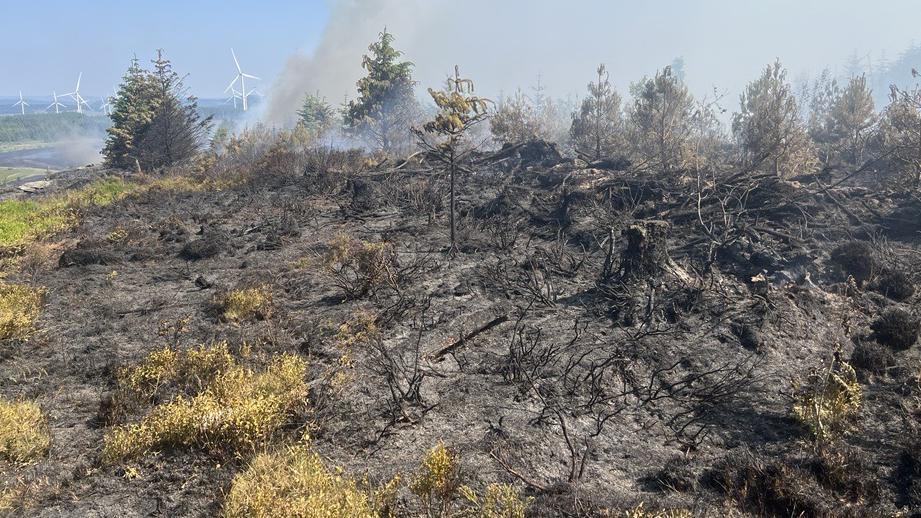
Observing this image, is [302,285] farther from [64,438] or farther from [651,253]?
[651,253]

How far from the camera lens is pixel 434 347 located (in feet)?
25.3

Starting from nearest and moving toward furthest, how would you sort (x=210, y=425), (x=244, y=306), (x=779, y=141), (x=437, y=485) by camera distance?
(x=437, y=485) < (x=210, y=425) < (x=244, y=306) < (x=779, y=141)

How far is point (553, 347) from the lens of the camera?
7.61 meters

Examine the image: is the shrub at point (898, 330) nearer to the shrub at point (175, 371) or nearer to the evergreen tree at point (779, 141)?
the shrub at point (175, 371)

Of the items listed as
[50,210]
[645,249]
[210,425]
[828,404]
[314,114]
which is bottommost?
[828,404]

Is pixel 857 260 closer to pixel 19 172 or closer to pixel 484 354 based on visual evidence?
pixel 484 354

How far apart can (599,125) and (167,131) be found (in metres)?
25.8

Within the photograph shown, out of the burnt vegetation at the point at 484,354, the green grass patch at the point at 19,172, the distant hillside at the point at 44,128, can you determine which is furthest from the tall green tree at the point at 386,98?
the distant hillside at the point at 44,128

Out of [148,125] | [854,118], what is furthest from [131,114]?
[854,118]

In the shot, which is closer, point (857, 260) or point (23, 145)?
point (857, 260)

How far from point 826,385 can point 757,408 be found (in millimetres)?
809

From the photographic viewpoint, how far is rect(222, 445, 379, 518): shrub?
3.89 meters

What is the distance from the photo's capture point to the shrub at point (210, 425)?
200 inches

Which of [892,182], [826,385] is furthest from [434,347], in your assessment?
[892,182]
